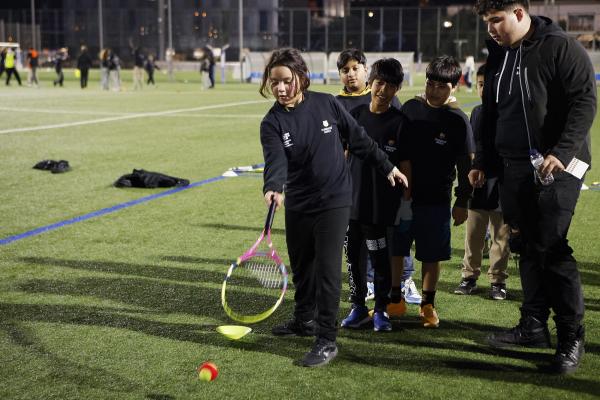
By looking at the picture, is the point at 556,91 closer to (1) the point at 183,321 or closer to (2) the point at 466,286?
(2) the point at 466,286

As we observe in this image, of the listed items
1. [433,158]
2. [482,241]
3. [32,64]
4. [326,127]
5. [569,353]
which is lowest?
[569,353]

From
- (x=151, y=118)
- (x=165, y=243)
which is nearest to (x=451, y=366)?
(x=165, y=243)

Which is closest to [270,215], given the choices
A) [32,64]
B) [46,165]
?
[46,165]

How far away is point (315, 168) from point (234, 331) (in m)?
1.21

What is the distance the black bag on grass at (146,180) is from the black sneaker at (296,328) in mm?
6298

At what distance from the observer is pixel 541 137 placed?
459 centimetres

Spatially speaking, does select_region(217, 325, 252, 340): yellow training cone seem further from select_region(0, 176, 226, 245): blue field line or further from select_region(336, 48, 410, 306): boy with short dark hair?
select_region(0, 176, 226, 245): blue field line

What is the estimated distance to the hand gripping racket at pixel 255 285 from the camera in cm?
474

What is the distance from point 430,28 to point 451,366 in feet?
231

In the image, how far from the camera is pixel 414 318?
5672 mm

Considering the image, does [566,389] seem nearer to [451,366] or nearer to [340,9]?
[451,366]

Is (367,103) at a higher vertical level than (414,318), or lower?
higher

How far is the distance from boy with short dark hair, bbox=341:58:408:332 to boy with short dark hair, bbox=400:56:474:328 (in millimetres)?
141

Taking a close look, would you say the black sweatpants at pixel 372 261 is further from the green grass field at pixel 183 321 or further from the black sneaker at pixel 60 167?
the black sneaker at pixel 60 167
